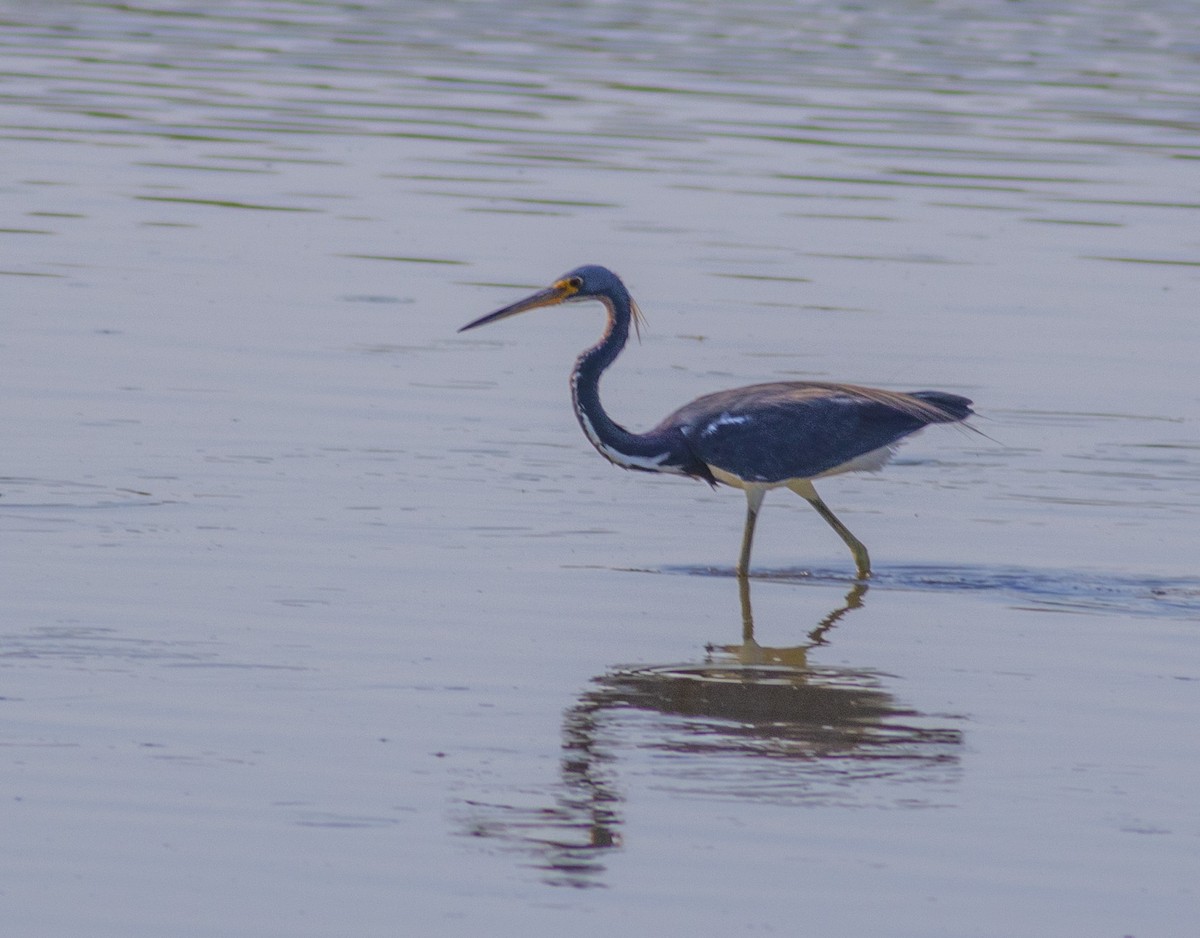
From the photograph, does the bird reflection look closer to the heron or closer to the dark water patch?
the dark water patch

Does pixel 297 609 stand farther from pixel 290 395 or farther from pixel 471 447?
pixel 290 395

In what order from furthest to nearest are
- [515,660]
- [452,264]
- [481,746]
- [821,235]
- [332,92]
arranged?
[332,92], [821,235], [452,264], [515,660], [481,746]

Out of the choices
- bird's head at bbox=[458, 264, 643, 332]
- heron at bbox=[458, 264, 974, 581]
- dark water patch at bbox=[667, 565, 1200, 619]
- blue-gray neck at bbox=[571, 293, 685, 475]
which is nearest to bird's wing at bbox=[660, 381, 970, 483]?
heron at bbox=[458, 264, 974, 581]

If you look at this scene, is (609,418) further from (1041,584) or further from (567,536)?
(1041,584)

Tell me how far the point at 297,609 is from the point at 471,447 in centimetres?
296

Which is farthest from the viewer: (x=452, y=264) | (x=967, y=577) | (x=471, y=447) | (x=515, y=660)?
(x=452, y=264)

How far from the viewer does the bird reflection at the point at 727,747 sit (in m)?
6.42

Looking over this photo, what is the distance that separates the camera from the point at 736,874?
6.11 metres

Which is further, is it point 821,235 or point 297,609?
point 821,235

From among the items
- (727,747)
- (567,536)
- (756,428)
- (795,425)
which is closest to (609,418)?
(567,536)

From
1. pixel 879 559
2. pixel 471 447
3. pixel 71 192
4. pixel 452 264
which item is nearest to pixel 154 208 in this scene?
pixel 71 192

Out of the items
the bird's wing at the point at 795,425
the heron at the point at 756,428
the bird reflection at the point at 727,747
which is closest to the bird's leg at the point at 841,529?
the heron at the point at 756,428

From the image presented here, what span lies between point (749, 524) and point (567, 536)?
892 mm

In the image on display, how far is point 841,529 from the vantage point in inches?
376
